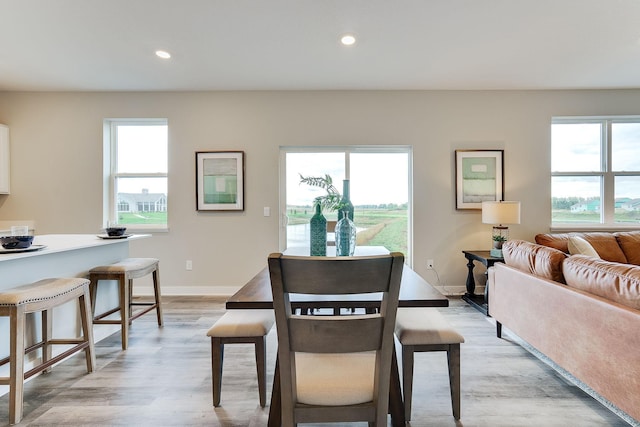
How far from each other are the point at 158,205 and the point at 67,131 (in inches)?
55.9

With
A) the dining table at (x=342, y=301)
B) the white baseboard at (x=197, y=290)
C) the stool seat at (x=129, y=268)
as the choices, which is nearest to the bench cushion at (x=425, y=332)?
the dining table at (x=342, y=301)

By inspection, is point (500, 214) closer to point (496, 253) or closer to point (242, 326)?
point (496, 253)

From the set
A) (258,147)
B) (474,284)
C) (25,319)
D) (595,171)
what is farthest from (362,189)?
(25,319)

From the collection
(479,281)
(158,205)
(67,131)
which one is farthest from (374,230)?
(67,131)

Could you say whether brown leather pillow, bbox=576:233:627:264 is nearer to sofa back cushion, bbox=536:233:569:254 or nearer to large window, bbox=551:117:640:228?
sofa back cushion, bbox=536:233:569:254

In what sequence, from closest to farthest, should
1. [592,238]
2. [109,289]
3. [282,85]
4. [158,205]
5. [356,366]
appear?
[356,366]
[109,289]
[592,238]
[282,85]
[158,205]

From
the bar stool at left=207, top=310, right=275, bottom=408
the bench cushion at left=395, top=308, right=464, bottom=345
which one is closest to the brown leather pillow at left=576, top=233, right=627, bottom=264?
the bench cushion at left=395, top=308, right=464, bottom=345

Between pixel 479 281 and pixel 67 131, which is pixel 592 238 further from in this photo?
pixel 67 131

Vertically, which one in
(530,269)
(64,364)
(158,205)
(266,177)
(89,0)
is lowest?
(64,364)

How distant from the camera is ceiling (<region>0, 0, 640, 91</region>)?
2246 millimetres

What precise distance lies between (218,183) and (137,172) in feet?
3.71

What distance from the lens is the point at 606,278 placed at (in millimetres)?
1525

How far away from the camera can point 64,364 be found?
213 cm

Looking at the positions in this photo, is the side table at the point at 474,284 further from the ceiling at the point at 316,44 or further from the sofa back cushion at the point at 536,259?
the ceiling at the point at 316,44
